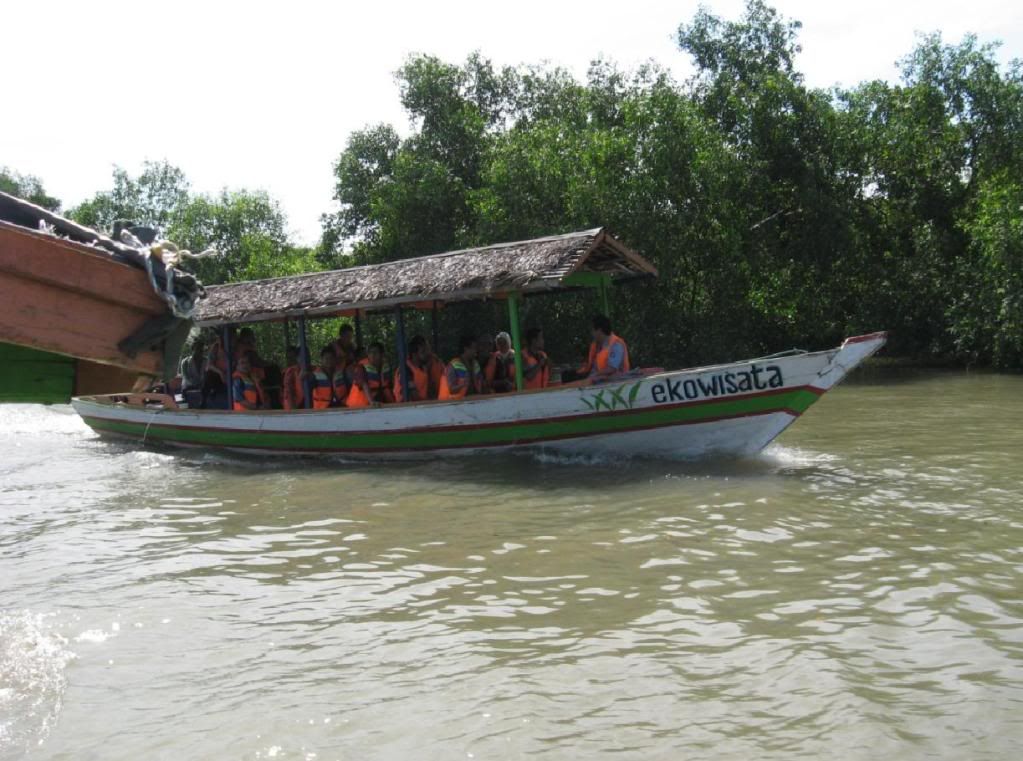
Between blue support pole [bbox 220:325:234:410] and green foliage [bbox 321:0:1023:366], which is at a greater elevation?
green foliage [bbox 321:0:1023:366]

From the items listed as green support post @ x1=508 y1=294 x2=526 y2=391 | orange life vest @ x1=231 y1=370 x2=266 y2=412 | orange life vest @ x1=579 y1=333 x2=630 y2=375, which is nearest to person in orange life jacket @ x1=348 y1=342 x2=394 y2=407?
orange life vest @ x1=231 y1=370 x2=266 y2=412

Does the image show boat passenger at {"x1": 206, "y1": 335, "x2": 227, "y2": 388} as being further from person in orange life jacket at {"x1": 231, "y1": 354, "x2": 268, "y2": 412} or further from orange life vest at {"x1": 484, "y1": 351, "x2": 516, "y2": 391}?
orange life vest at {"x1": 484, "y1": 351, "x2": 516, "y2": 391}

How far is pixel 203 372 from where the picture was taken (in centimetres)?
1417

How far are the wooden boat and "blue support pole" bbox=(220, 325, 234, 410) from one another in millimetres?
11123

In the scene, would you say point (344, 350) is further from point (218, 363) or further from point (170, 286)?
point (170, 286)

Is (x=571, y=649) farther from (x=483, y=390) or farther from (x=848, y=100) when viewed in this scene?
(x=848, y=100)

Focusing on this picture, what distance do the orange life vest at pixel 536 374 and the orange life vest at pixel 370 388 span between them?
2067 millimetres

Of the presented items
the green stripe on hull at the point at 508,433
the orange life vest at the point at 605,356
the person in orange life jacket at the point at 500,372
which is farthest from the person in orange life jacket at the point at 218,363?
the orange life vest at the point at 605,356

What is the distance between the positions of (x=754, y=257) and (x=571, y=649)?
18996 mm

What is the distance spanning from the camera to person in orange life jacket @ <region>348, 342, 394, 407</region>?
1155 centimetres

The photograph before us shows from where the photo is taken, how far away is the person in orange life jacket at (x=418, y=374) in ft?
37.4

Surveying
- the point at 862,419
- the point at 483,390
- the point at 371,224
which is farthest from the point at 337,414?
the point at 371,224

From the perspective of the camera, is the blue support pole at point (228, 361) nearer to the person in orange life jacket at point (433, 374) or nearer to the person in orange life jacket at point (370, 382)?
the person in orange life jacket at point (370, 382)

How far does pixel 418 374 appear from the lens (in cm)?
1144
